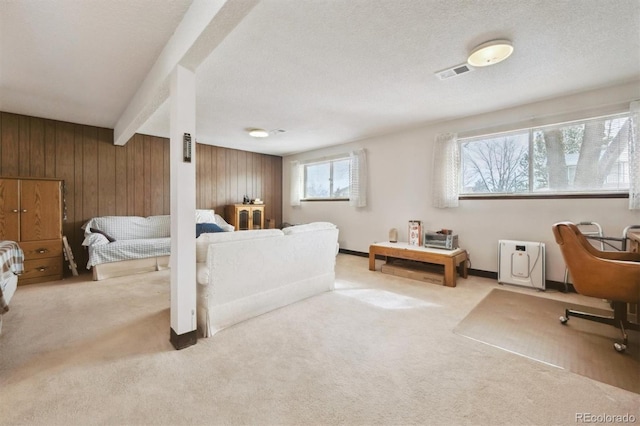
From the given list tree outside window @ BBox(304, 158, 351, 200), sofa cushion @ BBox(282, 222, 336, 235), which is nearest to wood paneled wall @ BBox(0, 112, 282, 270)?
tree outside window @ BBox(304, 158, 351, 200)

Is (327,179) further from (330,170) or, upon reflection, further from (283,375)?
(283,375)

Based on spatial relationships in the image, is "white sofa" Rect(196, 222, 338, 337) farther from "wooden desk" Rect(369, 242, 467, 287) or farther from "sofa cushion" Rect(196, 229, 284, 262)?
"wooden desk" Rect(369, 242, 467, 287)

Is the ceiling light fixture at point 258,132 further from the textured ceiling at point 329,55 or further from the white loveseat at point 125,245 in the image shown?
the white loveseat at point 125,245

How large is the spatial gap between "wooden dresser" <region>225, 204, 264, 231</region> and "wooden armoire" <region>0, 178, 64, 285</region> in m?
2.76

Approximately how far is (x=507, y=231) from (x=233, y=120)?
433 cm

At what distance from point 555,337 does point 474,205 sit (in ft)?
7.16

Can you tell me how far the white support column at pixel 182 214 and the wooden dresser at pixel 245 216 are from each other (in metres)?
3.86

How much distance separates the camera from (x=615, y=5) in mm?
1750

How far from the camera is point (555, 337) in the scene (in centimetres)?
212

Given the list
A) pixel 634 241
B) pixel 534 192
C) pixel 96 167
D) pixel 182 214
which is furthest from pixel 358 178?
pixel 96 167

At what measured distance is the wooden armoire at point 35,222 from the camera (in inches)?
135

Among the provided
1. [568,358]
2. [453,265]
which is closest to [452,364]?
[568,358]

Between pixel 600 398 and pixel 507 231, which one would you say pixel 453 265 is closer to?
pixel 507 231

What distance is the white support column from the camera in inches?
76.3
